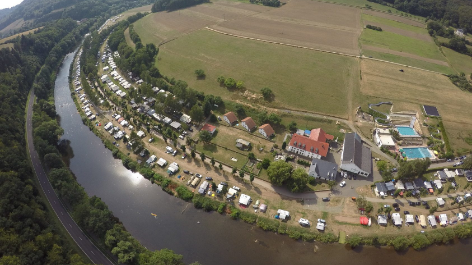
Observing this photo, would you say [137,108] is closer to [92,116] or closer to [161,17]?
[92,116]

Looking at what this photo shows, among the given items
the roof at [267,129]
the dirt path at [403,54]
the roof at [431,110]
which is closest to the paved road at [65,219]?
the roof at [267,129]

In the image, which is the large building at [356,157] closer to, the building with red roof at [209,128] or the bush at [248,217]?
the bush at [248,217]

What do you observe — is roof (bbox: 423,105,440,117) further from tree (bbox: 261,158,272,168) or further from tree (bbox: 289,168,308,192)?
tree (bbox: 261,158,272,168)

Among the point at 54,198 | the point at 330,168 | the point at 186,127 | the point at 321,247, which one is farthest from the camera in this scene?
the point at 186,127

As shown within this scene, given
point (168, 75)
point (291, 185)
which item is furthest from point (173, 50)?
point (291, 185)

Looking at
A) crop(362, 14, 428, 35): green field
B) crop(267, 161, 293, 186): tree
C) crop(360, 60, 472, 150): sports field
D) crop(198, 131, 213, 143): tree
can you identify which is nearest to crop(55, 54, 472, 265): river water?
crop(267, 161, 293, 186): tree

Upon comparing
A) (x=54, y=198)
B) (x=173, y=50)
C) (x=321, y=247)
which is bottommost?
(x=321, y=247)

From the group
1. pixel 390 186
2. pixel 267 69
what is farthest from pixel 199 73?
pixel 390 186
